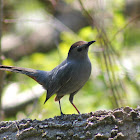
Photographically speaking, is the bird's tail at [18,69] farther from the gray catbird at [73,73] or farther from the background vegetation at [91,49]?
the background vegetation at [91,49]

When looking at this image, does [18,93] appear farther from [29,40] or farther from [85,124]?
[85,124]

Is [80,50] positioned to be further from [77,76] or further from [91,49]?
[91,49]

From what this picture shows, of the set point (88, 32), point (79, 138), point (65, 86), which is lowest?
point (79, 138)

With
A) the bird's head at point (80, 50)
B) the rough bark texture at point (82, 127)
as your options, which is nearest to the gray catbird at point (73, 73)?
the bird's head at point (80, 50)

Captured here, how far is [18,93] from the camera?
737cm

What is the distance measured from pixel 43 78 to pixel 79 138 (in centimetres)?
177

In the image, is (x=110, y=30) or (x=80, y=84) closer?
(x=80, y=84)

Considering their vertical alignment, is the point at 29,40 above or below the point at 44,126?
above

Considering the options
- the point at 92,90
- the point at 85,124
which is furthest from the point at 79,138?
the point at 92,90

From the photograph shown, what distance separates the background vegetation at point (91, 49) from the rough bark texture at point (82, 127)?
1003mm

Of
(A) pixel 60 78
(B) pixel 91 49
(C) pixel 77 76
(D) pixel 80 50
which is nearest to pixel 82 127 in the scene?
(C) pixel 77 76

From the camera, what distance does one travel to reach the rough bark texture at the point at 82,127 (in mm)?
2768

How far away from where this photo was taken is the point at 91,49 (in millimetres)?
5312

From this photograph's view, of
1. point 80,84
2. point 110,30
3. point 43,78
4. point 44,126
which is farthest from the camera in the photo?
point 110,30
